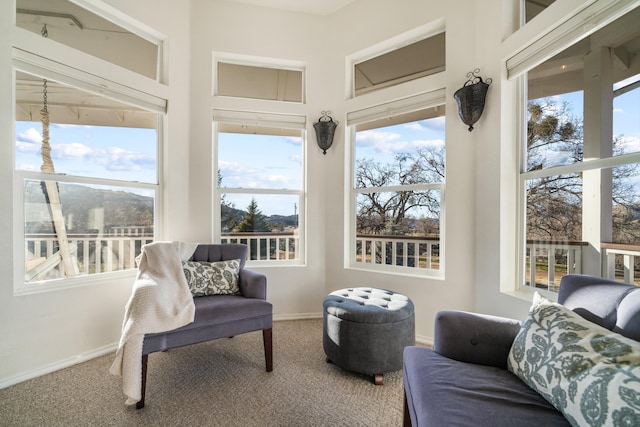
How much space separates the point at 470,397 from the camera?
1018 mm

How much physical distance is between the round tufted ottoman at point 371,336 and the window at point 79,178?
6.36 feet

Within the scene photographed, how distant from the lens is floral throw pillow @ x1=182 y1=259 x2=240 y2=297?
7.28 ft

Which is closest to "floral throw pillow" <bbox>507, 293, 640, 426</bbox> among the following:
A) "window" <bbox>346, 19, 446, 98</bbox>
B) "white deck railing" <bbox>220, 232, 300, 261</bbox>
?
"window" <bbox>346, 19, 446, 98</bbox>

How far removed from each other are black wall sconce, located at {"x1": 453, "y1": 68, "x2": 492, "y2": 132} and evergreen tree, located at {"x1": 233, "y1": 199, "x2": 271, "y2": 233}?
209cm

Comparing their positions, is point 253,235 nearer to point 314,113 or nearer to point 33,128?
point 314,113

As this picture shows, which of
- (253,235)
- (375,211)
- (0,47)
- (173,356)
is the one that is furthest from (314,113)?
(173,356)

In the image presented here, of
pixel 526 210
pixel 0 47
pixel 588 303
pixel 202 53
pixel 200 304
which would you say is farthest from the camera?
pixel 202 53

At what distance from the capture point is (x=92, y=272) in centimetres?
235

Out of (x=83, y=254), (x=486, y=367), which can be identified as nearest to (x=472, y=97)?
(x=486, y=367)

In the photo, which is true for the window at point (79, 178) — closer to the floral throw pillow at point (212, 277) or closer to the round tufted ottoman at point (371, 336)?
the floral throw pillow at point (212, 277)

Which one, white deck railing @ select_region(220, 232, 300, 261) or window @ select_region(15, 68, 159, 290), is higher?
window @ select_region(15, 68, 159, 290)

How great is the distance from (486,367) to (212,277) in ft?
6.15

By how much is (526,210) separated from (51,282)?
3441mm

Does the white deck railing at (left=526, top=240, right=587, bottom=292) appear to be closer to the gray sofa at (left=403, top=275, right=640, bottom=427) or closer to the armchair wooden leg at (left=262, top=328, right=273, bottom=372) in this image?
the gray sofa at (left=403, top=275, right=640, bottom=427)
